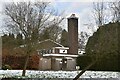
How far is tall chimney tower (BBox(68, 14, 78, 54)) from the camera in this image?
382 cm

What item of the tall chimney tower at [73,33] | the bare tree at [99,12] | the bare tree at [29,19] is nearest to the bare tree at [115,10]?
the bare tree at [99,12]

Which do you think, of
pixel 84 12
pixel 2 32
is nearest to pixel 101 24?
pixel 84 12

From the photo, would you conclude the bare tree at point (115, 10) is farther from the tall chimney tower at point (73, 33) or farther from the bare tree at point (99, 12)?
the tall chimney tower at point (73, 33)

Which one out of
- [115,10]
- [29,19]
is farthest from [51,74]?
[115,10]

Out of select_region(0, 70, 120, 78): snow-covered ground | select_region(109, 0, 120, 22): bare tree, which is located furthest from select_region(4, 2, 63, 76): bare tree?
select_region(109, 0, 120, 22): bare tree

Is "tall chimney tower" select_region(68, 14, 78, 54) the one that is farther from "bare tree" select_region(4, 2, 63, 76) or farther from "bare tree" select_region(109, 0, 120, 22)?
"bare tree" select_region(109, 0, 120, 22)

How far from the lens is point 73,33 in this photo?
396 cm

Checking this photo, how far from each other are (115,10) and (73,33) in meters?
0.55

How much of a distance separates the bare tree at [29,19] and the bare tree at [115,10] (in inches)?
24.4

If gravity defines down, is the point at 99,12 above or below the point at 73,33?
above

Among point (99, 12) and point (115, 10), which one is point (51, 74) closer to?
point (99, 12)

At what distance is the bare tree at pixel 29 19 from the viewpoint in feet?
12.6

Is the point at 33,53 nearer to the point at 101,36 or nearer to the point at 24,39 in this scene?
the point at 24,39

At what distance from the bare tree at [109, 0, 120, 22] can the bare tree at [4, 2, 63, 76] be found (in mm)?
619
